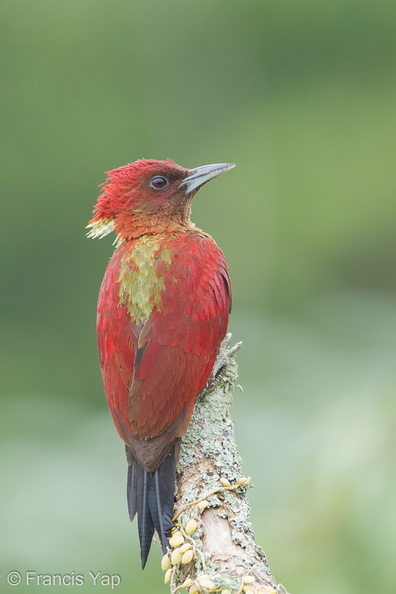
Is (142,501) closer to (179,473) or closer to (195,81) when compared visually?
(179,473)

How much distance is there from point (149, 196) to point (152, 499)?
1.50 meters

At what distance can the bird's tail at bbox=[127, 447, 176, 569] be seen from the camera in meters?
3.19

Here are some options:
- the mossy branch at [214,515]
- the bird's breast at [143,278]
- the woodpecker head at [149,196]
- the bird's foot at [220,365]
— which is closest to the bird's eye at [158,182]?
the woodpecker head at [149,196]

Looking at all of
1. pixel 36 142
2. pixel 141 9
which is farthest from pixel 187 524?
pixel 141 9

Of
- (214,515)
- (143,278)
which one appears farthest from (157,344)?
(214,515)

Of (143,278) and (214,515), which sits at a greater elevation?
(143,278)

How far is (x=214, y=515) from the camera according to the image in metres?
3.04

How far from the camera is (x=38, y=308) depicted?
6.54 meters

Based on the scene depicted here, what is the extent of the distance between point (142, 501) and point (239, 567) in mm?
684

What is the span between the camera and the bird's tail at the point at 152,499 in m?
3.19

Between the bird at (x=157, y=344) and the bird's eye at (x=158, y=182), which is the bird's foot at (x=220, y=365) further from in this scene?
the bird's eye at (x=158, y=182)

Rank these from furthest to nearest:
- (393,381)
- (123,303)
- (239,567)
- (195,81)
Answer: (195,81)
(393,381)
(123,303)
(239,567)

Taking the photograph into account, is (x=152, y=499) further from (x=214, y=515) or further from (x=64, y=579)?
(x=64, y=579)

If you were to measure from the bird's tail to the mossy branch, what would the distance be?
5cm
